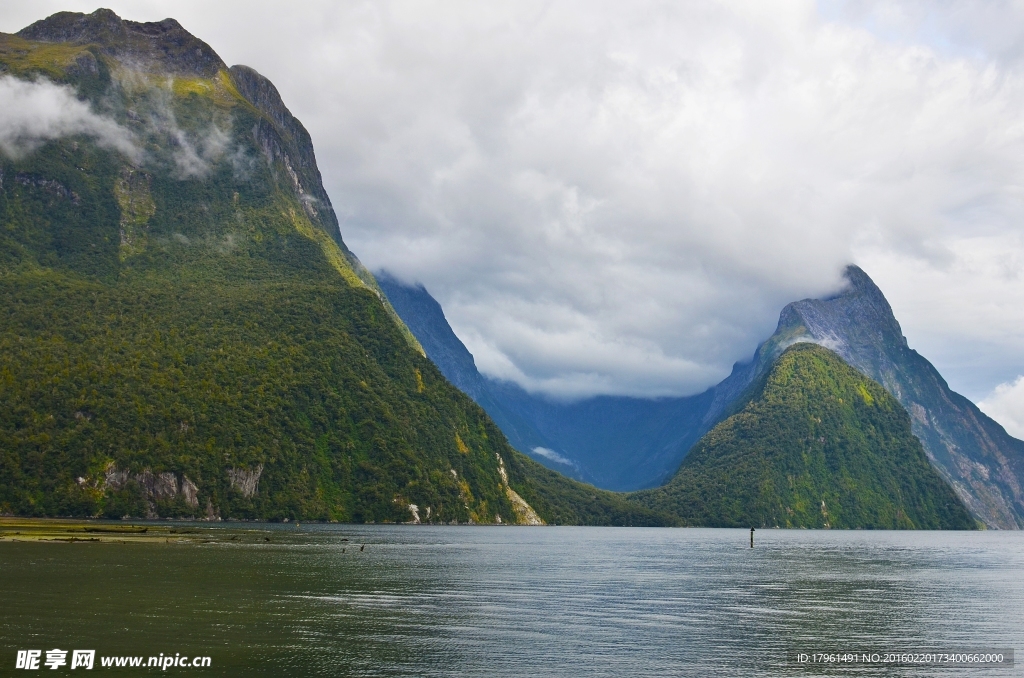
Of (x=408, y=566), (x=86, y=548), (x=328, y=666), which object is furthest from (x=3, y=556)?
(x=328, y=666)

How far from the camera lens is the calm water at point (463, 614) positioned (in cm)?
6350

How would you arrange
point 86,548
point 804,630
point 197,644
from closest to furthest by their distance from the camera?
1. point 197,644
2. point 804,630
3. point 86,548

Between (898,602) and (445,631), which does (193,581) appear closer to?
(445,631)

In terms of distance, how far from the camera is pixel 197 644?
→ 6412cm

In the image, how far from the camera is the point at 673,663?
213ft

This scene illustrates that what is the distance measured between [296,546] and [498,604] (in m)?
92.3

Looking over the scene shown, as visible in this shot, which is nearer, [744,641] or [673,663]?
[673,663]

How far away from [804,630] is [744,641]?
33.3 ft

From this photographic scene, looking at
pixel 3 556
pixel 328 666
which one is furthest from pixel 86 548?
pixel 328 666

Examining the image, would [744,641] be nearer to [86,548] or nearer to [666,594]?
[666,594]

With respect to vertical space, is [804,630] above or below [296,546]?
below

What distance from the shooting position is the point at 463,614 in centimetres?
8694

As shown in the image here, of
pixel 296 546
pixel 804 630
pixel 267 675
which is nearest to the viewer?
pixel 267 675

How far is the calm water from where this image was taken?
63.5 metres
